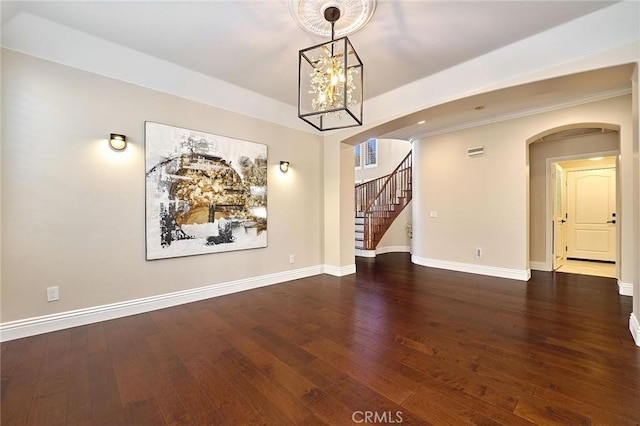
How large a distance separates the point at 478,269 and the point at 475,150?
2.34 m

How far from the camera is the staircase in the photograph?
7.14 metres

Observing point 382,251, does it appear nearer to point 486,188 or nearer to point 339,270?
point 339,270

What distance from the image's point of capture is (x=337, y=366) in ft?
6.79

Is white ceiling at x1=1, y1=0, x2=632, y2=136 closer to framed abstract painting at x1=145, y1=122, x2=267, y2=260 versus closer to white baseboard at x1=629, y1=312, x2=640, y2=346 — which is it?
framed abstract painting at x1=145, y1=122, x2=267, y2=260

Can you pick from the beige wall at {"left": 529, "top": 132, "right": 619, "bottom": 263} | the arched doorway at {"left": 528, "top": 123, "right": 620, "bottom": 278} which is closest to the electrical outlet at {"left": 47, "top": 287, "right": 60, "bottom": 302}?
the arched doorway at {"left": 528, "top": 123, "right": 620, "bottom": 278}

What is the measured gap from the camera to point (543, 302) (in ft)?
11.4

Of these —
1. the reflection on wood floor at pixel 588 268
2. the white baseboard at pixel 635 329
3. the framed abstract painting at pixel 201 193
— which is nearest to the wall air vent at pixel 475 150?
the reflection on wood floor at pixel 588 268

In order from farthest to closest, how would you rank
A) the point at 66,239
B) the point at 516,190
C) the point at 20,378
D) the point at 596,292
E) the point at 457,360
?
the point at 516,190, the point at 596,292, the point at 66,239, the point at 457,360, the point at 20,378

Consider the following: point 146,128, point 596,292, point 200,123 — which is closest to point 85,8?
point 146,128

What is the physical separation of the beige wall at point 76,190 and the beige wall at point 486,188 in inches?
182

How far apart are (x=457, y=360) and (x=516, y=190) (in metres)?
3.85

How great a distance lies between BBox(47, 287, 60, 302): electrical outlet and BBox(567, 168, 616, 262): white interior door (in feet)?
32.2

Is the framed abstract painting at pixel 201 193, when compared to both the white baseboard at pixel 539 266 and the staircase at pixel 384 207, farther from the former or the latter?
the white baseboard at pixel 539 266

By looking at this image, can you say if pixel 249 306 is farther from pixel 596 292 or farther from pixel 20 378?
pixel 596 292
